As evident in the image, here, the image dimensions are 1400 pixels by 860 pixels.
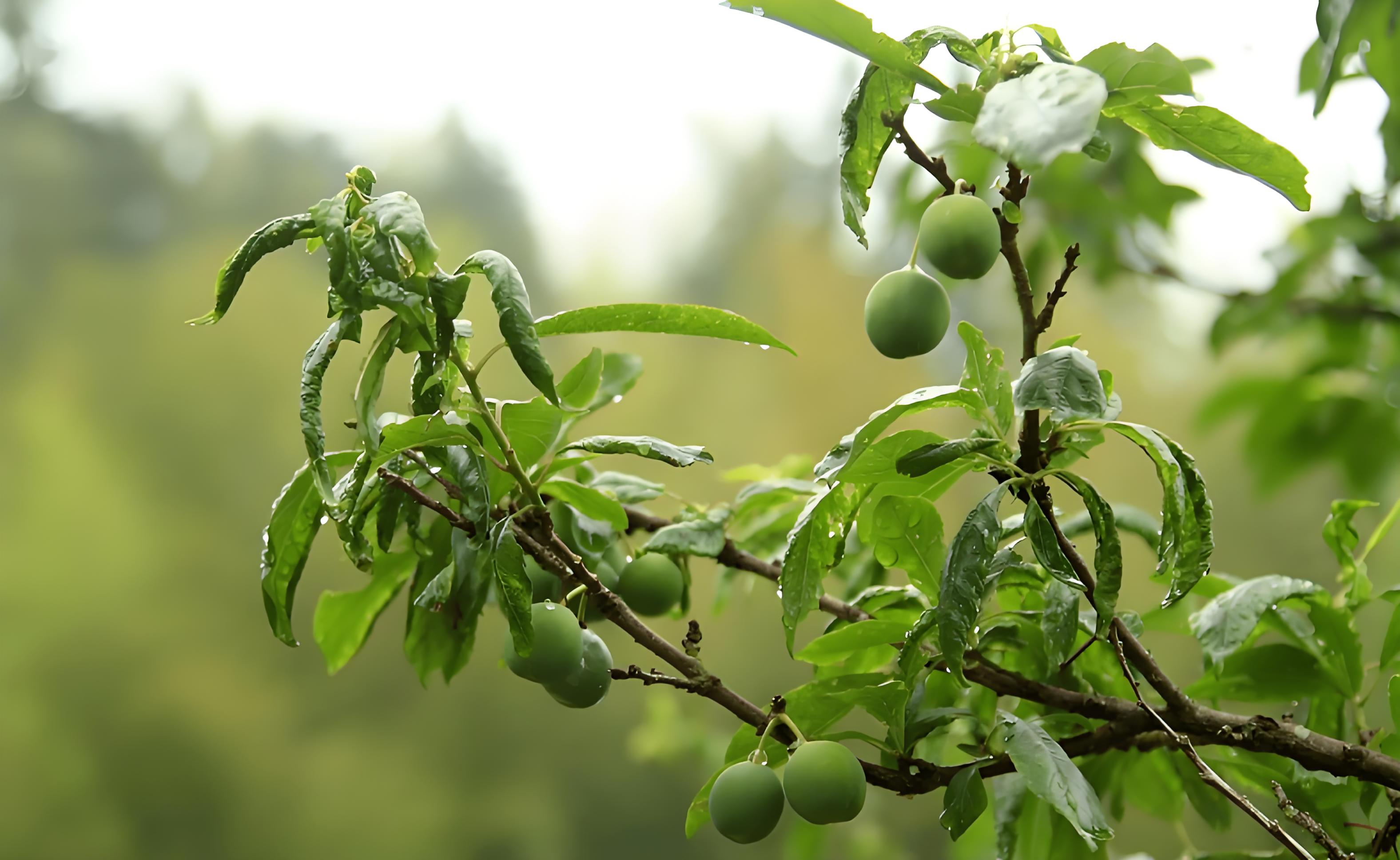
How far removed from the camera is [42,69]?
1.74m

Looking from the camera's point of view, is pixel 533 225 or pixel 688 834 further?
pixel 533 225

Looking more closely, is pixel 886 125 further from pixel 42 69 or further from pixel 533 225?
pixel 42 69

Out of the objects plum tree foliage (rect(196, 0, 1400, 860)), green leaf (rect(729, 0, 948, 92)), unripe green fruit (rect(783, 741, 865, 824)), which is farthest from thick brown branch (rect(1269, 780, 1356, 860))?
green leaf (rect(729, 0, 948, 92))

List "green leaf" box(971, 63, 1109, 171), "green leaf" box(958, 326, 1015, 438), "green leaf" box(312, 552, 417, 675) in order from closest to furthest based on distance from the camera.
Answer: "green leaf" box(971, 63, 1109, 171)
"green leaf" box(958, 326, 1015, 438)
"green leaf" box(312, 552, 417, 675)

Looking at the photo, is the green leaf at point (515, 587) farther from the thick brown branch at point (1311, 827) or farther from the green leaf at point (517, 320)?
the thick brown branch at point (1311, 827)

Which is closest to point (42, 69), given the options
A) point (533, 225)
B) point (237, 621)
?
point (533, 225)

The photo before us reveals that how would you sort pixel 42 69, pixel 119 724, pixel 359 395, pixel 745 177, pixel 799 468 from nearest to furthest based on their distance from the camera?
pixel 359 395
pixel 799 468
pixel 119 724
pixel 42 69
pixel 745 177

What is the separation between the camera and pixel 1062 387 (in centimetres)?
25

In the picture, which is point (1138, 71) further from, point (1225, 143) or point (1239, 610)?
point (1239, 610)

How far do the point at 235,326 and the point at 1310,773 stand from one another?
67.6 inches

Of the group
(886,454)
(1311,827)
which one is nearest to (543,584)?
(886,454)

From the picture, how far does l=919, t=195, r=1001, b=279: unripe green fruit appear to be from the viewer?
0.90ft

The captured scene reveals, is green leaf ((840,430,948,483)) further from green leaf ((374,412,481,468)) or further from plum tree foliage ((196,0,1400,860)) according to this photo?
green leaf ((374,412,481,468))

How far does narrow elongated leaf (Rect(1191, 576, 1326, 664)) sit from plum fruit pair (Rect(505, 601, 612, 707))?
0.21 metres
